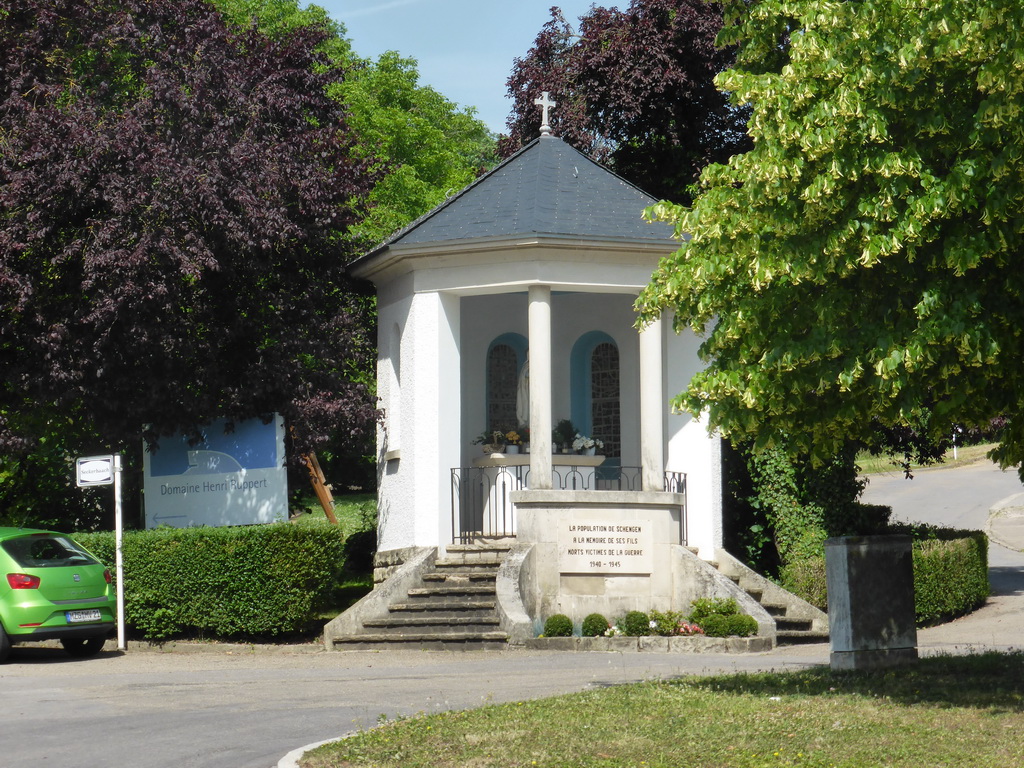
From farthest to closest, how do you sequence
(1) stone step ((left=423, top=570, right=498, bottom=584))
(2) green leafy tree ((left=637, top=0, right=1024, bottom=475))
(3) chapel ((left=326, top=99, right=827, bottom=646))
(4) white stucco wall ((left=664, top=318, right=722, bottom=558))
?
1. (4) white stucco wall ((left=664, top=318, right=722, bottom=558))
2. (1) stone step ((left=423, top=570, right=498, bottom=584))
3. (3) chapel ((left=326, top=99, right=827, bottom=646))
4. (2) green leafy tree ((left=637, top=0, right=1024, bottom=475))

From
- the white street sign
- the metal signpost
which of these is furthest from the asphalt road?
the white street sign

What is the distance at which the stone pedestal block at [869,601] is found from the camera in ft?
39.5

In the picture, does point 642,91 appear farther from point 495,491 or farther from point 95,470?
point 95,470

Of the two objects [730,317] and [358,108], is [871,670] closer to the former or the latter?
[730,317]

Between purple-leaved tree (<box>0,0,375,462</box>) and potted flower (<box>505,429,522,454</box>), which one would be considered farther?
potted flower (<box>505,429,522,454</box>)

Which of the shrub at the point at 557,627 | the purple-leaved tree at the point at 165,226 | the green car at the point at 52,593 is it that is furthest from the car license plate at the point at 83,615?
the shrub at the point at 557,627

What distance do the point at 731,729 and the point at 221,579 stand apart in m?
9.77

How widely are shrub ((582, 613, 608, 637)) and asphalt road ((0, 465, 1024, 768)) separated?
3.78 ft

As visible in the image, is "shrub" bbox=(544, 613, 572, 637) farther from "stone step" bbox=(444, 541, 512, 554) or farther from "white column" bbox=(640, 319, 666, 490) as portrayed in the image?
"white column" bbox=(640, 319, 666, 490)

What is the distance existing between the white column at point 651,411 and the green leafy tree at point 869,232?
7.60 m

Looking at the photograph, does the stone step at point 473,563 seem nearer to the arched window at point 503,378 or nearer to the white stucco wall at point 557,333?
the white stucco wall at point 557,333

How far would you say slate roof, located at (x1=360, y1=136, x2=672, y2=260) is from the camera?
18609 millimetres

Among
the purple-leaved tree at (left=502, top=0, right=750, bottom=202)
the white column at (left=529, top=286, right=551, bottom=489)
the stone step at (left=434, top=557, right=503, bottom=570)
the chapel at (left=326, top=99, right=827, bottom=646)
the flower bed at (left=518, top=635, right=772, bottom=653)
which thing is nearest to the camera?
the flower bed at (left=518, top=635, right=772, bottom=653)

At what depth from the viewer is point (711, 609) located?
1705 cm
